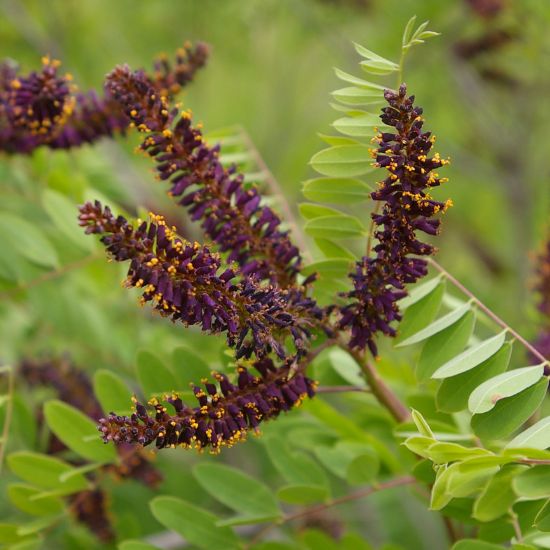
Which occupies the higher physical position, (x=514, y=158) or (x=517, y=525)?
(x=514, y=158)

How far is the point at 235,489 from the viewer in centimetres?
127

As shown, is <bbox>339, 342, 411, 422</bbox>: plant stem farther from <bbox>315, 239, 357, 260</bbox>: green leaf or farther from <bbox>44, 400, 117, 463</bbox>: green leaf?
<bbox>44, 400, 117, 463</bbox>: green leaf

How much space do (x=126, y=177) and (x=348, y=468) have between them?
1.98 meters

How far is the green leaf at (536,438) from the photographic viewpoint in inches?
34.7

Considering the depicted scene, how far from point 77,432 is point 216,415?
17.8 inches

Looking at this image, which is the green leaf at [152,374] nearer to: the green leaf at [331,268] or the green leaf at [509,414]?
the green leaf at [331,268]

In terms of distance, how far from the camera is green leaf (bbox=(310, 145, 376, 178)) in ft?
3.49

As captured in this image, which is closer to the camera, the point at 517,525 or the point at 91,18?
the point at 517,525

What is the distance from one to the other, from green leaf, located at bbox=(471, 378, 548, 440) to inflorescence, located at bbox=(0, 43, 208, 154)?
64 centimetres

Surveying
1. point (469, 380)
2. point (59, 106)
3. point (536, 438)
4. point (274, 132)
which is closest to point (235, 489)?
point (469, 380)

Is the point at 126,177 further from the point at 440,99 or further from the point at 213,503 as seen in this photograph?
the point at 440,99

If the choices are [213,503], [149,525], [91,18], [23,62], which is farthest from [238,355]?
[91,18]

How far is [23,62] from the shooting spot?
3426mm

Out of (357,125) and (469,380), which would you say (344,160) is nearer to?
(357,125)
